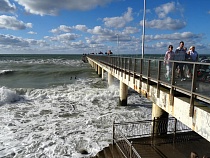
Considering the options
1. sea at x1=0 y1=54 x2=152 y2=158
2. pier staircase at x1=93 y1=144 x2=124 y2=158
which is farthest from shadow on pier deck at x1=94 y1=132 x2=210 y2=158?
sea at x1=0 y1=54 x2=152 y2=158

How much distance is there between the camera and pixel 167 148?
8844 mm

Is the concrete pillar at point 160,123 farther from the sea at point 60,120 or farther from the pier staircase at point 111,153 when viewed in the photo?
the sea at point 60,120

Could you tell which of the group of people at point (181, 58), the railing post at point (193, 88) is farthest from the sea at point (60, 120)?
the railing post at point (193, 88)

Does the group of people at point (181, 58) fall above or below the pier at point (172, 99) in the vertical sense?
above

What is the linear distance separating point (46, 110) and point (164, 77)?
12522 millimetres

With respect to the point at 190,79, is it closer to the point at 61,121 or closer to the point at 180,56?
the point at 180,56

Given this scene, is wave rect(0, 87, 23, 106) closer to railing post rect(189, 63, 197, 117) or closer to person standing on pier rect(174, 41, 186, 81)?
person standing on pier rect(174, 41, 186, 81)

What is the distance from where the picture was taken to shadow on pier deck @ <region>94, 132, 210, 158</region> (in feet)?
27.3

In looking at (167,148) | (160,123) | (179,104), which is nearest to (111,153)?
(167,148)

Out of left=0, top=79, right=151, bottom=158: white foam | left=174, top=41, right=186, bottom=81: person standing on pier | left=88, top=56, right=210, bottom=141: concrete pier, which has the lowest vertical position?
left=0, top=79, right=151, bottom=158: white foam

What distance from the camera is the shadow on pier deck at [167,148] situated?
27.3 feet

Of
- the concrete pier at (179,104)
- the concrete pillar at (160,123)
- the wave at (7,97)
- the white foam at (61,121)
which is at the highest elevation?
the concrete pier at (179,104)

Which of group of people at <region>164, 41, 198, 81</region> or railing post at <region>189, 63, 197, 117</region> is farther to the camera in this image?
group of people at <region>164, 41, 198, 81</region>

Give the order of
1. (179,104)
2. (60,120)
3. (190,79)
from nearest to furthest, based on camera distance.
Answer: (190,79), (179,104), (60,120)
